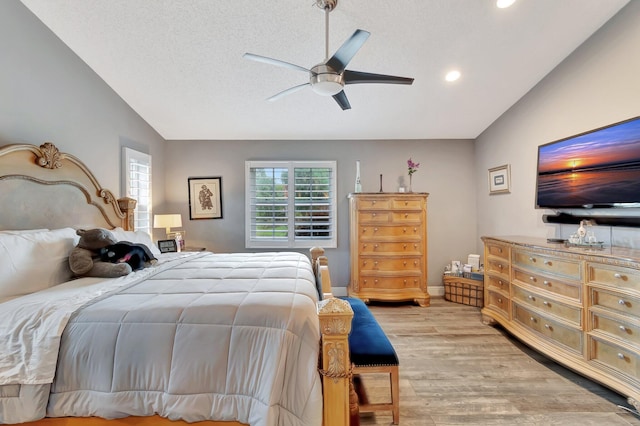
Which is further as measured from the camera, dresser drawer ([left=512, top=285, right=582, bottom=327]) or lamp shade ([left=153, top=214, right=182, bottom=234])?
lamp shade ([left=153, top=214, right=182, bottom=234])

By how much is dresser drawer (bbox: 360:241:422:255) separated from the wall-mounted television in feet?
5.02

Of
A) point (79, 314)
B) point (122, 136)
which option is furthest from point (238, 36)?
point (79, 314)

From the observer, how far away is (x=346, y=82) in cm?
214

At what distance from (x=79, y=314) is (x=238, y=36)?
2.54 metres

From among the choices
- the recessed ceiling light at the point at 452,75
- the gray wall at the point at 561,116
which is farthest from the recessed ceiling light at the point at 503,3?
the gray wall at the point at 561,116

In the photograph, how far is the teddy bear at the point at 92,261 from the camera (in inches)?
82.0

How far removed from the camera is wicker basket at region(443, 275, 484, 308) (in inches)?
157

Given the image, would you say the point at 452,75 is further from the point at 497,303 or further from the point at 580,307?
the point at 497,303

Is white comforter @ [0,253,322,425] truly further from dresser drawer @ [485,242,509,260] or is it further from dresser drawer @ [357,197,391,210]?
dresser drawer @ [357,197,391,210]

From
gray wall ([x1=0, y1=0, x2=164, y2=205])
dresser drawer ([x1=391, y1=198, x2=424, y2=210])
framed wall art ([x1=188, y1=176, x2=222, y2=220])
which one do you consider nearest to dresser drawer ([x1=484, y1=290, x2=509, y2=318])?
dresser drawer ([x1=391, y1=198, x2=424, y2=210])

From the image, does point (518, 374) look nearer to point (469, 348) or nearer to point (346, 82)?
point (469, 348)

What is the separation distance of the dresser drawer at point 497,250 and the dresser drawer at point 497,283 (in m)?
0.27

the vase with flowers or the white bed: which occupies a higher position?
the vase with flowers

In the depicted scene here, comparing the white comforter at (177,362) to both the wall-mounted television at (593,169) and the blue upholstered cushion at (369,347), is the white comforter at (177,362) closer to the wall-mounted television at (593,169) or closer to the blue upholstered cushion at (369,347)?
the blue upholstered cushion at (369,347)
